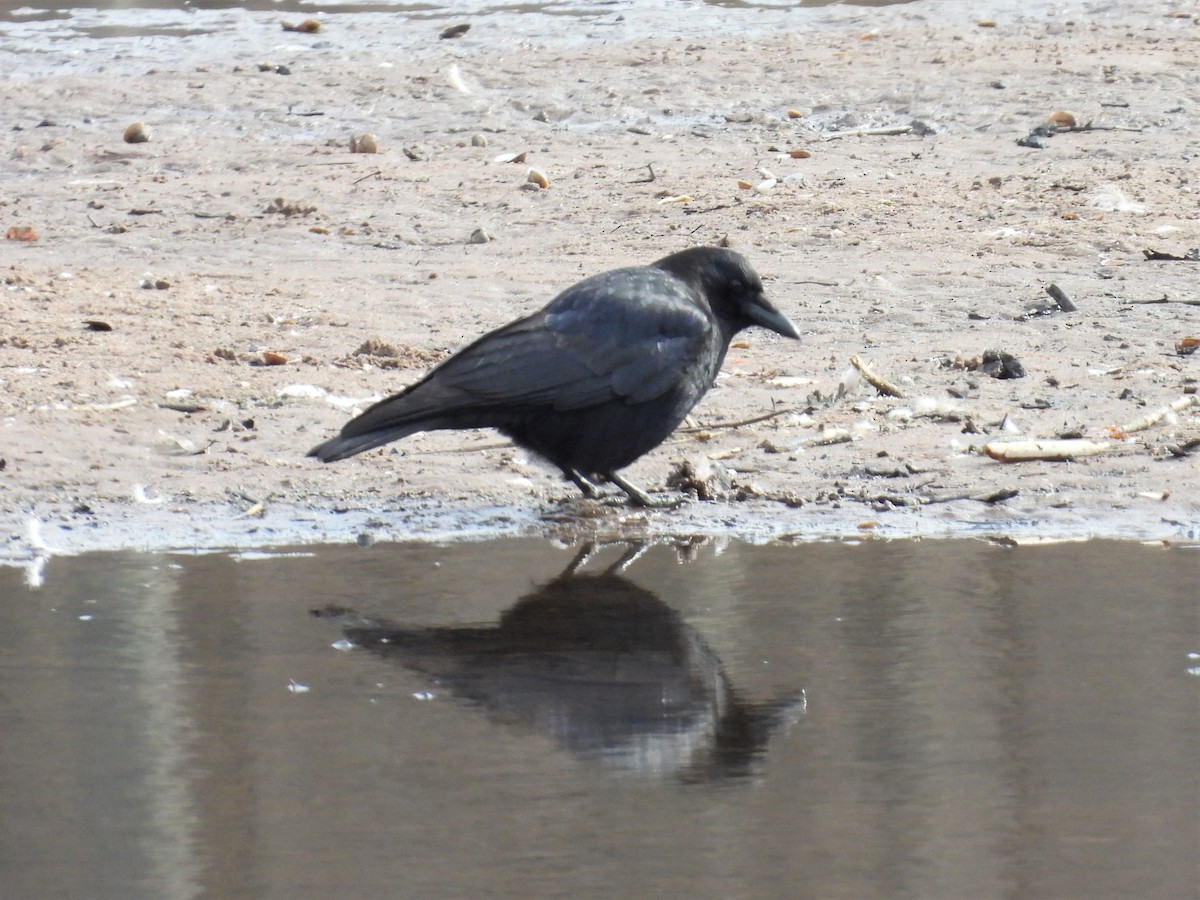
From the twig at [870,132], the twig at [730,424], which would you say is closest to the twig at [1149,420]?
the twig at [730,424]

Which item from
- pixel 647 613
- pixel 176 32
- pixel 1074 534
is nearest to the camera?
pixel 647 613

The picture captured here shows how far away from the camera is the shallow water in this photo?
10.2 feet

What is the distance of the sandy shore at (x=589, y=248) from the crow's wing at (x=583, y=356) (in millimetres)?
389

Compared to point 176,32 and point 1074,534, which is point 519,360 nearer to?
point 1074,534

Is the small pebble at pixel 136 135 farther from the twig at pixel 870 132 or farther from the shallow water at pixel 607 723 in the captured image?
the shallow water at pixel 607 723

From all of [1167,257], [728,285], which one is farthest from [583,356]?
[1167,257]

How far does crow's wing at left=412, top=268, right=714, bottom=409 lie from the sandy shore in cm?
39

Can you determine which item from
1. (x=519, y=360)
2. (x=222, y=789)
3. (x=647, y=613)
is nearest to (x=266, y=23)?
(x=519, y=360)

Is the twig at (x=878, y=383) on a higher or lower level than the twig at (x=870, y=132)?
lower

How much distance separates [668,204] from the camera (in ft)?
31.4

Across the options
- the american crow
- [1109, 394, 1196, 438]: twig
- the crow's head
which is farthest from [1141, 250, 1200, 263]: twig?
the american crow

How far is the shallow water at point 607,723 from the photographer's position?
10.2 feet

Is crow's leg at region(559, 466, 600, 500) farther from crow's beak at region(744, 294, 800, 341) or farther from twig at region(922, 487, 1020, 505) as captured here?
twig at region(922, 487, 1020, 505)

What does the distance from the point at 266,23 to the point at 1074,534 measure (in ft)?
35.8
